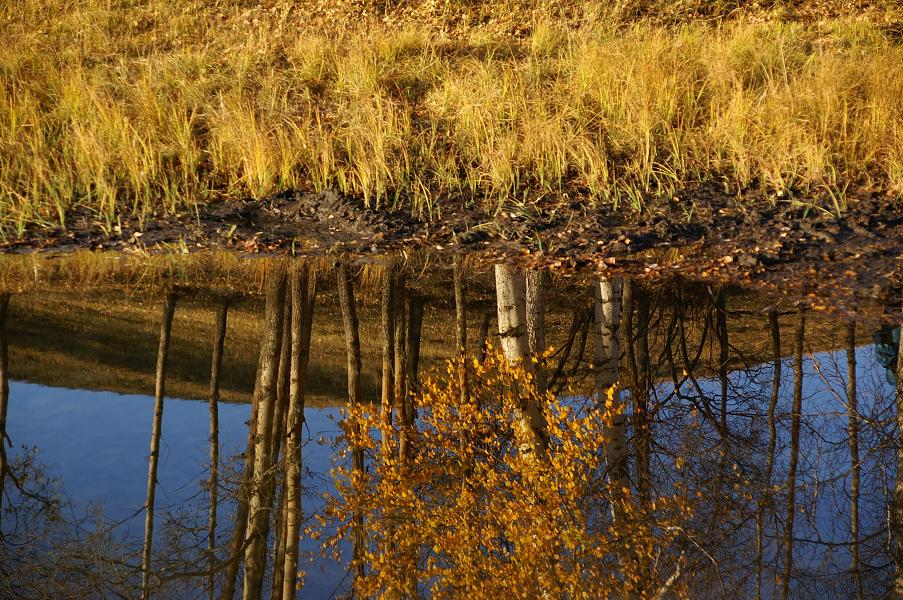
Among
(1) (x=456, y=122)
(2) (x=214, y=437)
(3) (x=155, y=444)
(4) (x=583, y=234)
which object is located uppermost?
(1) (x=456, y=122)

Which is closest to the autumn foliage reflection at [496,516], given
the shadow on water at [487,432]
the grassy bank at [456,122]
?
the shadow on water at [487,432]

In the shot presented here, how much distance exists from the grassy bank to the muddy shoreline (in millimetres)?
192

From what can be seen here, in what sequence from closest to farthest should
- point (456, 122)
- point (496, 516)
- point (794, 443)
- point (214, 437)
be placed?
point (496, 516)
point (794, 443)
point (214, 437)
point (456, 122)

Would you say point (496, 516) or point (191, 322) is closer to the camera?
point (496, 516)

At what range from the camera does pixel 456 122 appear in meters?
9.30

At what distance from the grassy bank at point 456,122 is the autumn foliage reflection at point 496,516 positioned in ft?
11.1

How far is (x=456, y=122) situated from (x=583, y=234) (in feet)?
7.65

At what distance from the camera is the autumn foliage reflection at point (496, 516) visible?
378cm

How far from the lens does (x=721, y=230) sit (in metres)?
7.51

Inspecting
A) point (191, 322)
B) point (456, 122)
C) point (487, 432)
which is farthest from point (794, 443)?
point (456, 122)

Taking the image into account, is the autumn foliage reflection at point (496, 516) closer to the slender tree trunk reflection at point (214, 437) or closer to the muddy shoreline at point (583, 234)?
the slender tree trunk reflection at point (214, 437)

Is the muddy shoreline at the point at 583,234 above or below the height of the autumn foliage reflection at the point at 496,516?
above

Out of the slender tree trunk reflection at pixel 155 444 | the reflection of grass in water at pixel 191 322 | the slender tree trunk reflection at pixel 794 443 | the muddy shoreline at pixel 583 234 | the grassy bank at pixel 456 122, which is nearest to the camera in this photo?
the slender tree trunk reflection at pixel 794 443

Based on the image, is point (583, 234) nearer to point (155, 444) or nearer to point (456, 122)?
point (456, 122)
